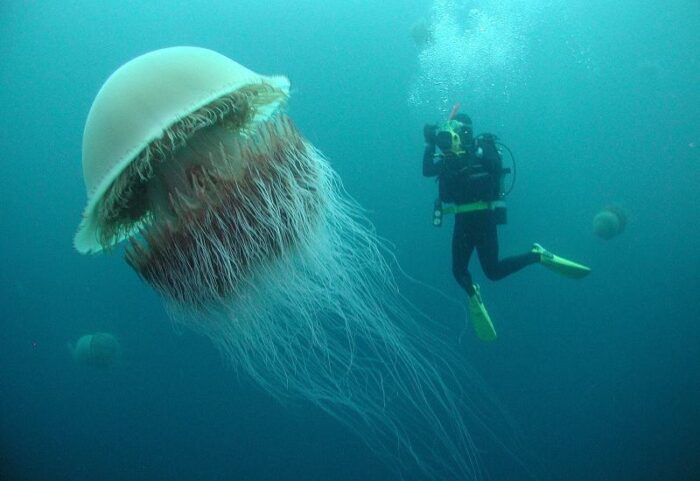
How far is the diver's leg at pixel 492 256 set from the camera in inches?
238

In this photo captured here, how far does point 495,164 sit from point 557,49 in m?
16.6

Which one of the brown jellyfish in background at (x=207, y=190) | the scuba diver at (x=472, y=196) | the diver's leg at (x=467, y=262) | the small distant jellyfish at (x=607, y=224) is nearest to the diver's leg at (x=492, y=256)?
the scuba diver at (x=472, y=196)

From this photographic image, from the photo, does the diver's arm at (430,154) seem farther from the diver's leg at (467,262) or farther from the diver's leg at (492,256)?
the diver's leg at (492,256)

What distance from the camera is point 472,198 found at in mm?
5867

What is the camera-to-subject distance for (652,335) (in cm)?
1536

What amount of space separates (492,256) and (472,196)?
99 cm

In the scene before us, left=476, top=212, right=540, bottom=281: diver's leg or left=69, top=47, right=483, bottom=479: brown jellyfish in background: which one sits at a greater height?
left=69, top=47, right=483, bottom=479: brown jellyfish in background

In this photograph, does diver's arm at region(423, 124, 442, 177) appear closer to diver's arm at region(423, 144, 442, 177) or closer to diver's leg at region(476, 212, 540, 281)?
diver's arm at region(423, 144, 442, 177)

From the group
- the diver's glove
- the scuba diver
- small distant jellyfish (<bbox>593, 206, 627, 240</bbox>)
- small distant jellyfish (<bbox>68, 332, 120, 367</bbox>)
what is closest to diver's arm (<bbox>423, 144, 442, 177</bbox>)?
the scuba diver

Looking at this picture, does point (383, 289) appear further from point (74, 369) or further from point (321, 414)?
point (74, 369)

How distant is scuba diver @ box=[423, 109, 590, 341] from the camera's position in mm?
5605

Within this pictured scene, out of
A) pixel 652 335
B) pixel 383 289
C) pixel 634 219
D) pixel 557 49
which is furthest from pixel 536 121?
pixel 383 289

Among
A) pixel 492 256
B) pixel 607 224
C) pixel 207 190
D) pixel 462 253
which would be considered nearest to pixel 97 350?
pixel 462 253

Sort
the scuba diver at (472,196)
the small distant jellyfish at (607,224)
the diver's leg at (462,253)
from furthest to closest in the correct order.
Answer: the small distant jellyfish at (607,224)
the diver's leg at (462,253)
the scuba diver at (472,196)
